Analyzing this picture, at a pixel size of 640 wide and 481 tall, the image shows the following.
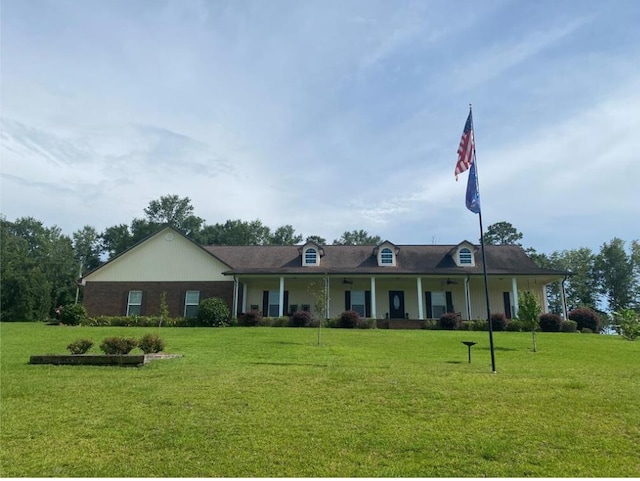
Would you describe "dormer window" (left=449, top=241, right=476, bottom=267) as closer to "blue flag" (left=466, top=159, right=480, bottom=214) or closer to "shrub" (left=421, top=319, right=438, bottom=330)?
"shrub" (left=421, top=319, right=438, bottom=330)

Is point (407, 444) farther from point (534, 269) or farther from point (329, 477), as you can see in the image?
point (534, 269)

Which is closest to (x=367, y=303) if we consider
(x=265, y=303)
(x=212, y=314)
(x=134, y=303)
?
(x=265, y=303)

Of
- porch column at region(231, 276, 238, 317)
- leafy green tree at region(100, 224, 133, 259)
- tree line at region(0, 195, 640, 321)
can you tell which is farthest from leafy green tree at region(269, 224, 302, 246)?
porch column at region(231, 276, 238, 317)

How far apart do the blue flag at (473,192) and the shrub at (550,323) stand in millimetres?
14911

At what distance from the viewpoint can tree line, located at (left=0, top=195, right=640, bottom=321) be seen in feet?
142

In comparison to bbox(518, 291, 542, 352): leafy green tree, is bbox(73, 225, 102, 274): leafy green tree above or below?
above

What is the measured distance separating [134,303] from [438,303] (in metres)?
19.3

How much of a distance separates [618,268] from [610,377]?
53.4 meters

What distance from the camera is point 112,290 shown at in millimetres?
30250

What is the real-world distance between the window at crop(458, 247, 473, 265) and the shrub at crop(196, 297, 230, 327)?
49.7 feet

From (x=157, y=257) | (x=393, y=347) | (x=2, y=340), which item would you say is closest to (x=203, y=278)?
(x=157, y=257)

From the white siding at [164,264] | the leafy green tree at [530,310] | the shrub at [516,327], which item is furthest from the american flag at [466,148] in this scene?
the white siding at [164,264]

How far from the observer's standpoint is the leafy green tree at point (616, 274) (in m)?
54.9

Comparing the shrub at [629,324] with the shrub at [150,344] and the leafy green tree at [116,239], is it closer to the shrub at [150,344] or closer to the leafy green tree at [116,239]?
the shrub at [150,344]
